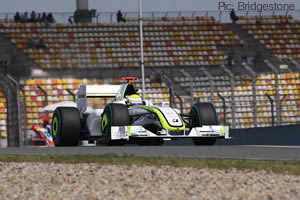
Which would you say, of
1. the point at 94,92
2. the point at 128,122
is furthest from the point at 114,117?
the point at 94,92

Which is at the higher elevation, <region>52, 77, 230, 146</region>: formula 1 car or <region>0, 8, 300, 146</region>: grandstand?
<region>0, 8, 300, 146</region>: grandstand

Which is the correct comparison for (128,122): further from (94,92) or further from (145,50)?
(145,50)

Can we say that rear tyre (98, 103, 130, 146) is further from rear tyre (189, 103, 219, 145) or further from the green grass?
the green grass

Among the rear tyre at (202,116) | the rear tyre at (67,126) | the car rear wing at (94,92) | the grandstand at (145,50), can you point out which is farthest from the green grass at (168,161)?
the grandstand at (145,50)

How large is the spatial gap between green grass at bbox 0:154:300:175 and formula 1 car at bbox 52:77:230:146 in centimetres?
172

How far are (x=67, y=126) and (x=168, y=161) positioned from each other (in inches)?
146

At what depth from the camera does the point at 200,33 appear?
27.8 meters

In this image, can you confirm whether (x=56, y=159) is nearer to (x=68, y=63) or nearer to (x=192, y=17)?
(x=68, y=63)

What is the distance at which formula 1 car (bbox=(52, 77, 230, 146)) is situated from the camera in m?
10.1

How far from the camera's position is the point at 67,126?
1089 cm

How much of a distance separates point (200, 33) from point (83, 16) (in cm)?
524

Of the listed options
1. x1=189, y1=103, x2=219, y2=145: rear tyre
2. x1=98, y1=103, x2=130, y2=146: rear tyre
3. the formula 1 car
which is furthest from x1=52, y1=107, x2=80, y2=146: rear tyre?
x1=189, y1=103, x2=219, y2=145: rear tyre

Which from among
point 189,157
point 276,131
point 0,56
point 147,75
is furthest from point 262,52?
point 189,157

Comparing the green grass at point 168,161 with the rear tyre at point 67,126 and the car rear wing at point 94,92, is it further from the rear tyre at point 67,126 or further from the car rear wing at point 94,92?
the car rear wing at point 94,92
